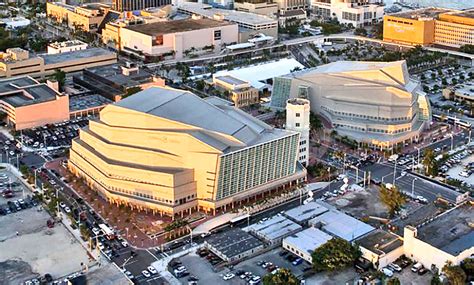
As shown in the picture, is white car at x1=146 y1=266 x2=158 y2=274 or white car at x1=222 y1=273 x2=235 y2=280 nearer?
white car at x1=222 y1=273 x2=235 y2=280

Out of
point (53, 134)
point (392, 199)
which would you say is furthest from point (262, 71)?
point (392, 199)

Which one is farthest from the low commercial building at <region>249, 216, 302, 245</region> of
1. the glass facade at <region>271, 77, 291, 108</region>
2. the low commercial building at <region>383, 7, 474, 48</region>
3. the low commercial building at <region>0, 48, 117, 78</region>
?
the low commercial building at <region>383, 7, 474, 48</region>

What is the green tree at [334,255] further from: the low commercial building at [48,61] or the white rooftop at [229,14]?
the white rooftop at [229,14]

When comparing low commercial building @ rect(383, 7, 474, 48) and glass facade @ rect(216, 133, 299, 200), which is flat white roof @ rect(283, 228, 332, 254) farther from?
low commercial building @ rect(383, 7, 474, 48)

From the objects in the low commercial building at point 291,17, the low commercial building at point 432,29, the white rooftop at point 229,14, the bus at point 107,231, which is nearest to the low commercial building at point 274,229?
the bus at point 107,231

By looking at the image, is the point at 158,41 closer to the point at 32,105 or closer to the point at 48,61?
the point at 48,61

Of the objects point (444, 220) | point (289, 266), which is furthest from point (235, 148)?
point (444, 220)
